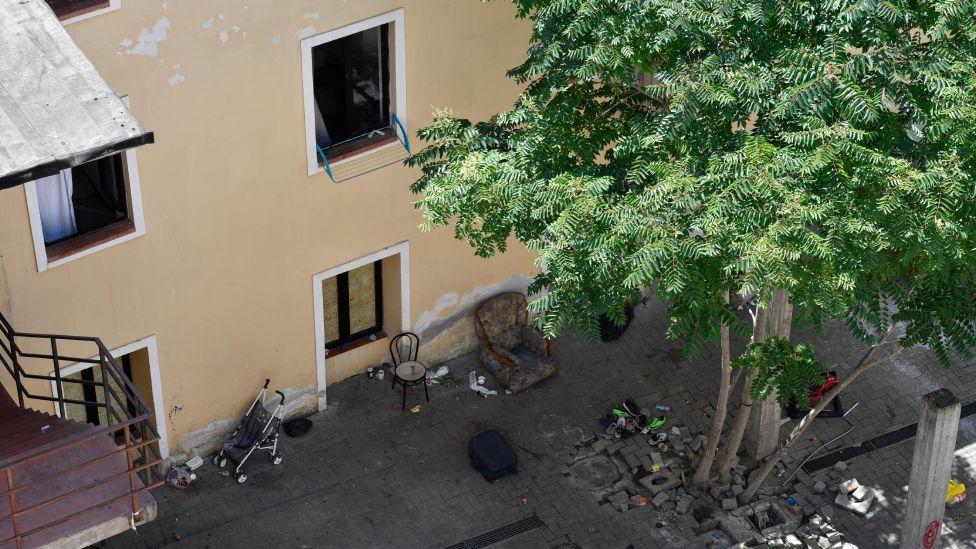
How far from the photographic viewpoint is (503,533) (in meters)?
19.1

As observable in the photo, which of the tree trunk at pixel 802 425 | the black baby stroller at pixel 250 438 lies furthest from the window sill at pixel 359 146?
the tree trunk at pixel 802 425

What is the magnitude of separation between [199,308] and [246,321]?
0.84 metres

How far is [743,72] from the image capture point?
44.8 feet

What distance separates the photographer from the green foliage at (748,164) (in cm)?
1322

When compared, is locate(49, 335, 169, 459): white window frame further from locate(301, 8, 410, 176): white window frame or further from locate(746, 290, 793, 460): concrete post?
locate(746, 290, 793, 460): concrete post

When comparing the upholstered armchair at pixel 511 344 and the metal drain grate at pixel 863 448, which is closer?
the metal drain grate at pixel 863 448

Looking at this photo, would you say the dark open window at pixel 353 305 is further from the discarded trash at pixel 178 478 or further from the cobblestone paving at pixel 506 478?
the discarded trash at pixel 178 478

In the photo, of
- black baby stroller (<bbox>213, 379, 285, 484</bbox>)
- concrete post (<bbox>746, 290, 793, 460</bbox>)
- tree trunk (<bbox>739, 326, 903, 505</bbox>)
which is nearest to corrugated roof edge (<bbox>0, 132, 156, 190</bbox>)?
black baby stroller (<bbox>213, 379, 285, 484</bbox>)

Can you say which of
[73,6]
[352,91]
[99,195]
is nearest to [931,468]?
[352,91]

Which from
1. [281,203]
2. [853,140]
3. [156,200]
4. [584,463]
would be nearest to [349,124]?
[281,203]

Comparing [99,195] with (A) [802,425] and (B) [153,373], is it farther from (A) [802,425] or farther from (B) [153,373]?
(A) [802,425]

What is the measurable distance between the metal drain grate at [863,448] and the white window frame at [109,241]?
Answer: 977 cm

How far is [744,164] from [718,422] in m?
6.39

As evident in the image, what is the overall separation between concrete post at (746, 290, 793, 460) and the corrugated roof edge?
9289mm
